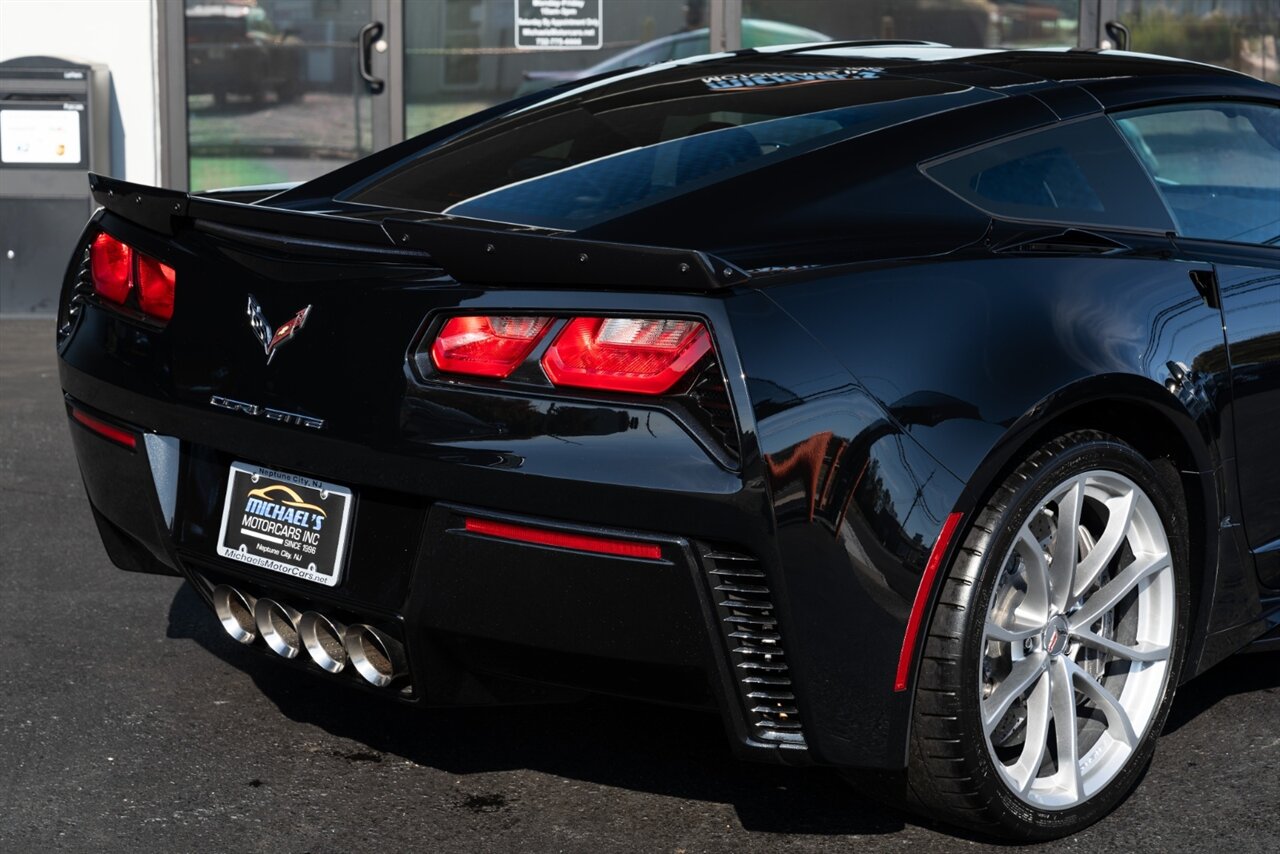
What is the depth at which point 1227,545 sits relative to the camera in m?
3.24

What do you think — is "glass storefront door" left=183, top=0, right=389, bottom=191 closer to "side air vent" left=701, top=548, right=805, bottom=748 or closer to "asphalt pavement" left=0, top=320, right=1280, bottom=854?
"asphalt pavement" left=0, top=320, right=1280, bottom=854

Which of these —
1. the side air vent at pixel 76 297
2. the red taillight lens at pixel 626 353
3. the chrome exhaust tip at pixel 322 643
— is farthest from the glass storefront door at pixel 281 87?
the red taillight lens at pixel 626 353

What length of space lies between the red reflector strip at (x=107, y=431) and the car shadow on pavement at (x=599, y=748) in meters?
0.45

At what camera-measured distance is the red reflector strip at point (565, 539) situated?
254 centimetres

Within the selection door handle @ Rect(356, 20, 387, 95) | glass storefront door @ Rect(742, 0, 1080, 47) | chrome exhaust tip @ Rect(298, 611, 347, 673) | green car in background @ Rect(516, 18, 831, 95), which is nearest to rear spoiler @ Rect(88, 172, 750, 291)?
chrome exhaust tip @ Rect(298, 611, 347, 673)

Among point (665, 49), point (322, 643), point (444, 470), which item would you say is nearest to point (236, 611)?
point (322, 643)

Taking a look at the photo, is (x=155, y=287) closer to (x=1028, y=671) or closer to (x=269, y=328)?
(x=269, y=328)

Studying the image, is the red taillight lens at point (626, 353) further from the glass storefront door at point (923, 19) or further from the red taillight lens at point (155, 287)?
the glass storefront door at point (923, 19)

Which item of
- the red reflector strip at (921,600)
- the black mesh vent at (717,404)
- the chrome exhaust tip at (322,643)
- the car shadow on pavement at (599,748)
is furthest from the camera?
the car shadow on pavement at (599,748)

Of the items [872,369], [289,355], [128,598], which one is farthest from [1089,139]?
[128,598]

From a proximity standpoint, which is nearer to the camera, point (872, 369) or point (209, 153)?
point (872, 369)

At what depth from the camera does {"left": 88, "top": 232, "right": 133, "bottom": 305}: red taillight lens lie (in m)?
3.18

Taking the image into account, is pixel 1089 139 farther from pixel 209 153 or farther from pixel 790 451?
pixel 209 153

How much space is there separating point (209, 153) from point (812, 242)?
23.9ft
